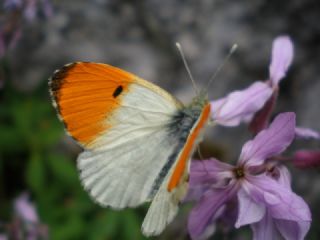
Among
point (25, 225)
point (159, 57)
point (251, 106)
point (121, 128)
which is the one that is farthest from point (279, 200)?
point (159, 57)

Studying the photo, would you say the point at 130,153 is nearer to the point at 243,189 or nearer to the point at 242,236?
the point at 243,189

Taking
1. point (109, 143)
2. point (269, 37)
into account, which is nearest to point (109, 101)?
point (109, 143)

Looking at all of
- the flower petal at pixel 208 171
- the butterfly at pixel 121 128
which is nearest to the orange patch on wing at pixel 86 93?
the butterfly at pixel 121 128

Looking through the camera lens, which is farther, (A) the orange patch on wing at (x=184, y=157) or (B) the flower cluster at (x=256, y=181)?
(B) the flower cluster at (x=256, y=181)

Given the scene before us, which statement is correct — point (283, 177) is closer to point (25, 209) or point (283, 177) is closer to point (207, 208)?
point (207, 208)

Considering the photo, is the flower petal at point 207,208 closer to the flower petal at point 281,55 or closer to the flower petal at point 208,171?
the flower petal at point 208,171

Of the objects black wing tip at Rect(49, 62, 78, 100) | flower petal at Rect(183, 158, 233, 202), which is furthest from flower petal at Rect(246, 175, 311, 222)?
black wing tip at Rect(49, 62, 78, 100)

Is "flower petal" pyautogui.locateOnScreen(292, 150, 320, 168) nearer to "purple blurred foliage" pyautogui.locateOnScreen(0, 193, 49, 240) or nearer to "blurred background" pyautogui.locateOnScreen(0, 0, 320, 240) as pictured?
"purple blurred foliage" pyautogui.locateOnScreen(0, 193, 49, 240)
